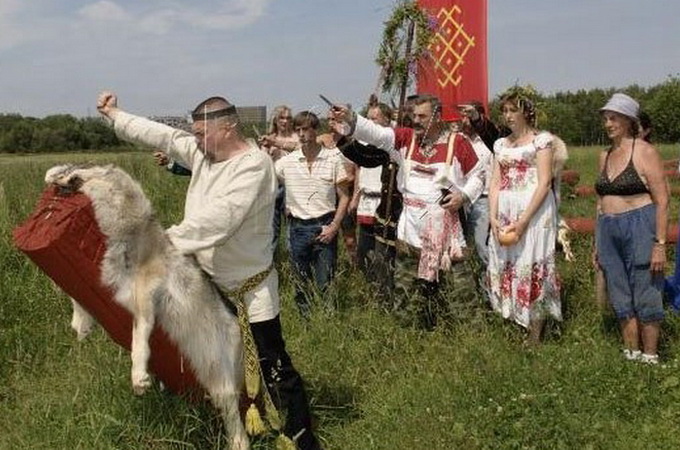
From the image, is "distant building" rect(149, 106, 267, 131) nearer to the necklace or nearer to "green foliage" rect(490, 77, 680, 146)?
the necklace

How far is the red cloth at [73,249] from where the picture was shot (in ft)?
10.1

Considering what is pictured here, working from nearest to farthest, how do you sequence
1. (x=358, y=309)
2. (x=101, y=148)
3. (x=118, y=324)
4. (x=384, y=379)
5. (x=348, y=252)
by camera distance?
(x=118, y=324)
(x=384, y=379)
(x=358, y=309)
(x=348, y=252)
(x=101, y=148)

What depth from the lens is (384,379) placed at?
474cm

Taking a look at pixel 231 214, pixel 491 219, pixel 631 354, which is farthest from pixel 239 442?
pixel 631 354

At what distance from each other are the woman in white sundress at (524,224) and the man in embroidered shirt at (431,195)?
0.22 metres

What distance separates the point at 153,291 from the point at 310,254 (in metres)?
2.71

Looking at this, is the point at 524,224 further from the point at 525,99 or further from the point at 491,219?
the point at 525,99

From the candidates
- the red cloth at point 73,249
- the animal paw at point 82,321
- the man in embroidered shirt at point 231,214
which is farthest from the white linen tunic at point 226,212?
the animal paw at point 82,321

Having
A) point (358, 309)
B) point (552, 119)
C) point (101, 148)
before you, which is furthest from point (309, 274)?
point (101, 148)

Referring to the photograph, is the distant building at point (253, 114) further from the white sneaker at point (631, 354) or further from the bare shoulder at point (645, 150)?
the white sneaker at point (631, 354)

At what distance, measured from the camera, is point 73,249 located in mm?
3102

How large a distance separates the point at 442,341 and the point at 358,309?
0.75 m

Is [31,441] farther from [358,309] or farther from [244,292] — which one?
[358,309]

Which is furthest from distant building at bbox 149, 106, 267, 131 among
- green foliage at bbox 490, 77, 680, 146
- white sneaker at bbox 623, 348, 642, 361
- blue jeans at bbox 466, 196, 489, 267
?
green foliage at bbox 490, 77, 680, 146
